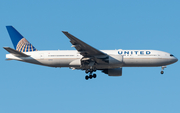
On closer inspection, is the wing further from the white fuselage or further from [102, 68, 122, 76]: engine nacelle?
[102, 68, 122, 76]: engine nacelle

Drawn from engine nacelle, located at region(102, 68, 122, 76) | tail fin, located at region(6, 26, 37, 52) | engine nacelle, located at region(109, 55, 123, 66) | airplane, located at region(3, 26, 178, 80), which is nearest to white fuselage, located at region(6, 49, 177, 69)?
airplane, located at region(3, 26, 178, 80)

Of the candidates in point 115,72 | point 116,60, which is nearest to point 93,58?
point 116,60

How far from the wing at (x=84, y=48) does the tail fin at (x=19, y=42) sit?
10002 mm

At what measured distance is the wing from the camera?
44037 millimetres

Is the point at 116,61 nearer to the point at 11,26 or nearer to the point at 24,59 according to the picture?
the point at 24,59

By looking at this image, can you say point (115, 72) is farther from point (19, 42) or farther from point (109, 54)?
point (19, 42)

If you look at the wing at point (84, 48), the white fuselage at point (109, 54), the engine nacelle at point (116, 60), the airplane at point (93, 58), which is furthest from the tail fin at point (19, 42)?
the engine nacelle at point (116, 60)

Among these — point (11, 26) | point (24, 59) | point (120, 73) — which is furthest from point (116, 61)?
point (11, 26)

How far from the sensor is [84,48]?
153 ft

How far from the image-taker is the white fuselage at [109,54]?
49.2 meters

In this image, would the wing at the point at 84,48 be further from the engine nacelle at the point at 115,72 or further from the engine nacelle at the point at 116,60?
the engine nacelle at the point at 115,72

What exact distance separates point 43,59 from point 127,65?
43.6 ft

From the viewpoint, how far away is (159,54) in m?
50.0

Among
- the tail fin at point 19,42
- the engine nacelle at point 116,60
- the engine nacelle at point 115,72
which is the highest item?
the tail fin at point 19,42
